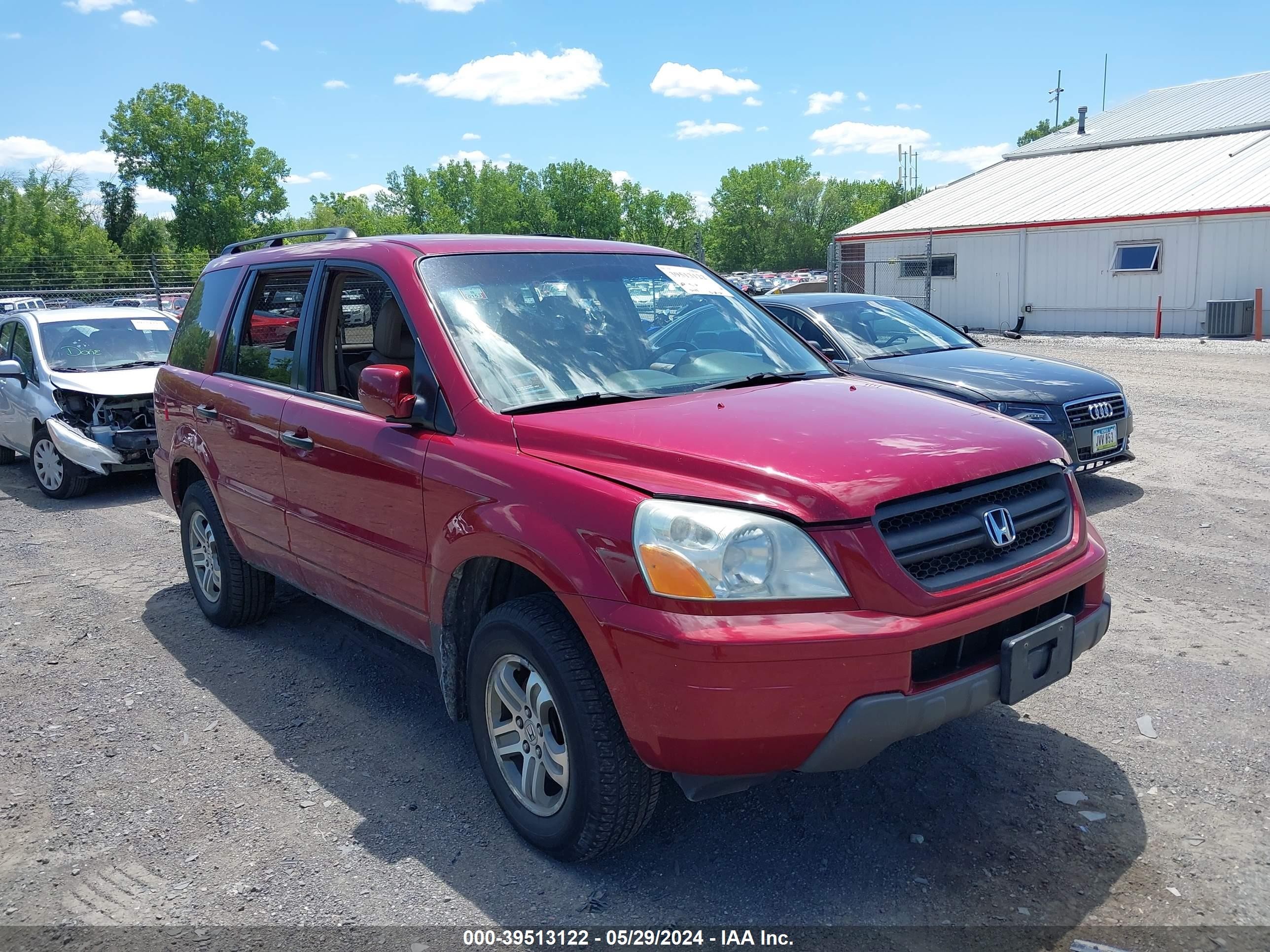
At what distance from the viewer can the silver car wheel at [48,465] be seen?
9.35 meters

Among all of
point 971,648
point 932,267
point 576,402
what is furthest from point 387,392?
point 932,267

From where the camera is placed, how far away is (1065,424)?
23.6 feet

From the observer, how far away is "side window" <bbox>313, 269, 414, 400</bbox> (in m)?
4.03

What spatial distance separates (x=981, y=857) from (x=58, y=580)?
618cm

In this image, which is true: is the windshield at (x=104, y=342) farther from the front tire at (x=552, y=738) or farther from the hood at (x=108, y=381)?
the front tire at (x=552, y=738)

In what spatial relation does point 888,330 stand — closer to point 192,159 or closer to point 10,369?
point 10,369

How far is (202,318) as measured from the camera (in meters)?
5.58

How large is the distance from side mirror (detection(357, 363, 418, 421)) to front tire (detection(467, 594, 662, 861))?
84 centimetres

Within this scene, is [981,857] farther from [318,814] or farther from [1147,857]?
[318,814]

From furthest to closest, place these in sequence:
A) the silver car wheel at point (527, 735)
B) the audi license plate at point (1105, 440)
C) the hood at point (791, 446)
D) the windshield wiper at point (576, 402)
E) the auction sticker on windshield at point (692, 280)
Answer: the audi license plate at point (1105, 440) < the auction sticker on windshield at point (692, 280) < the windshield wiper at point (576, 402) < the silver car wheel at point (527, 735) < the hood at point (791, 446)

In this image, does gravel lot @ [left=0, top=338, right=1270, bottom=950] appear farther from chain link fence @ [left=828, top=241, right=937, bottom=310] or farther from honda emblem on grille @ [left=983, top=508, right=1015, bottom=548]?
chain link fence @ [left=828, top=241, right=937, bottom=310]

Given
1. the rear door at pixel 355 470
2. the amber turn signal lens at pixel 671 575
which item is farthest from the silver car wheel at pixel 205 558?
the amber turn signal lens at pixel 671 575

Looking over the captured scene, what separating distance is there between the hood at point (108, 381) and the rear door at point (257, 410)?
179 inches

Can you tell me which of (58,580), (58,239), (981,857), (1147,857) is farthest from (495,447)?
(58,239)
